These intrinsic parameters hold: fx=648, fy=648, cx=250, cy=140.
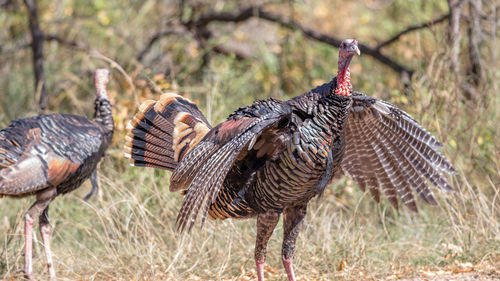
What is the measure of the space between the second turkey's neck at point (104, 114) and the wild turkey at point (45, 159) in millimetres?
237

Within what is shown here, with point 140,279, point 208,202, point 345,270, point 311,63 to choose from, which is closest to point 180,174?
point 208,202

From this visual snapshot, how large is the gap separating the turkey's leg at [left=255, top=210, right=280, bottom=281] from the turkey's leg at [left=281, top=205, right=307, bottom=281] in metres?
0.11

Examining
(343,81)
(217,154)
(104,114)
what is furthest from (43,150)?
(343,81)

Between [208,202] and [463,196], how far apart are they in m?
2.26

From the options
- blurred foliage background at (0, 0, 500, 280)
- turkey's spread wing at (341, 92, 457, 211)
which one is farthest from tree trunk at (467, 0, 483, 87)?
turkey's spread wing at (341, 92, 457, 211)

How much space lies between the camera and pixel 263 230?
3830mm

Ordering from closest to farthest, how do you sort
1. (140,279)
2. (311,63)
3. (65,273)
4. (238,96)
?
(140,279) → (65,273) → (238,96) → (311,63)

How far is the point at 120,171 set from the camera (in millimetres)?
5770

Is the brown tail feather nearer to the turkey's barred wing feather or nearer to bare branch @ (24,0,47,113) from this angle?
the turkey's barred wing feather

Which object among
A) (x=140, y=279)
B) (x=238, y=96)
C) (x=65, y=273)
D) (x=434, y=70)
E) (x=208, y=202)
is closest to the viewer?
(x=208, y=202)

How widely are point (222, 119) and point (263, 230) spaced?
222 centimetres

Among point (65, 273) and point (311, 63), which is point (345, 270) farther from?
point (311, 63)

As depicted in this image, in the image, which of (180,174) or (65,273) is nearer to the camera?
(180,174)

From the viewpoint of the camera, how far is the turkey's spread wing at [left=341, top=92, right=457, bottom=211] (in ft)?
13.5
